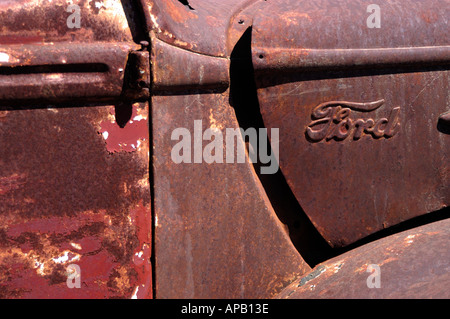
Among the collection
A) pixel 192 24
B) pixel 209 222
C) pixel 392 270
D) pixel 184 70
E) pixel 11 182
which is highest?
pixel 192 24

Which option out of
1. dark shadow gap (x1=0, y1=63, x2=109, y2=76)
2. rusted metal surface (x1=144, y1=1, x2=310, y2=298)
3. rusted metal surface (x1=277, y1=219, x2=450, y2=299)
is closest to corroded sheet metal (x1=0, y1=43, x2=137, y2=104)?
dark shadow gap (x1=0, y1=63, x2=109, y2=76)

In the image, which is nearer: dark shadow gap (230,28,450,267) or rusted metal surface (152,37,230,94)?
rusted metal surface (152,37,230,94)

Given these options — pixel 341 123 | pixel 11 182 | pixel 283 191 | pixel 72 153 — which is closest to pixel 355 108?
pixel 341 123

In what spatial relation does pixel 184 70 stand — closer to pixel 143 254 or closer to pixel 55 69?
pixel 55 69

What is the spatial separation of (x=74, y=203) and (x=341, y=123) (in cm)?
73

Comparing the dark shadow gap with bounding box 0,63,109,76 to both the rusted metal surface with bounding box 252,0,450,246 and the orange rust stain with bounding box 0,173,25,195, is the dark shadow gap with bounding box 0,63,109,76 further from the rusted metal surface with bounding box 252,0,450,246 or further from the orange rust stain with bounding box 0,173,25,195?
the rusted metal surface with bounding box 252,0,450,246

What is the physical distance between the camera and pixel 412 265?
1256 millimetres

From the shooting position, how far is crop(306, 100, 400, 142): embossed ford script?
1362mm

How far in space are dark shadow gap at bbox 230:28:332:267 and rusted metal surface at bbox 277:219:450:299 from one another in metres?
0.06

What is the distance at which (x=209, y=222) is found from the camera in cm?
129

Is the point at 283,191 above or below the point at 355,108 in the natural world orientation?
below

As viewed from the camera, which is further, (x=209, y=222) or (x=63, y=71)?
(x=209, y=222)

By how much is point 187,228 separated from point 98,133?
0.32 m
